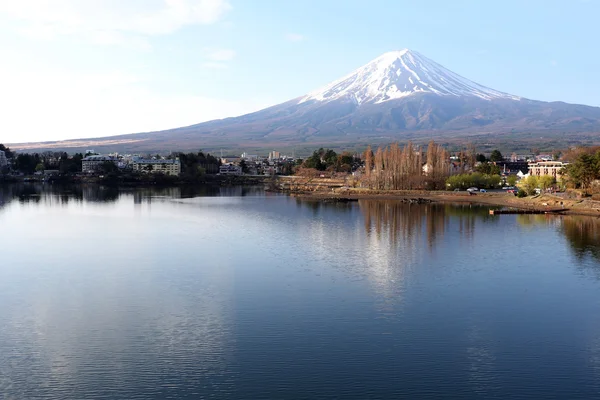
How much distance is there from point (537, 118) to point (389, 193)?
72660 mm

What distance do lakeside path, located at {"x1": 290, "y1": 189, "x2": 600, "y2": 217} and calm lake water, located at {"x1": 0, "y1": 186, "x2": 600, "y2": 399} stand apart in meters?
5.46

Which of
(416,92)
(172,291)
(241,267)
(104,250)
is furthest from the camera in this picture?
(416,92)

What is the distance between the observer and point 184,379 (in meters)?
5.32

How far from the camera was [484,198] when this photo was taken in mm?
24375

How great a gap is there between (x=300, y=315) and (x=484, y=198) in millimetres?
18620

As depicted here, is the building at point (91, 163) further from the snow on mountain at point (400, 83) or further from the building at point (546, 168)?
the snow on mountain at point (400, 83)

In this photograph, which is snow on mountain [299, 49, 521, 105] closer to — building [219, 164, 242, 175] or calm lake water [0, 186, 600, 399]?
building [219, 164, 242, 175]

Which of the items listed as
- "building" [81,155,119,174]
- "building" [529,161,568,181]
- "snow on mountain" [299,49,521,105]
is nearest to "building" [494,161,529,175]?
"building" [529,161,568,181]

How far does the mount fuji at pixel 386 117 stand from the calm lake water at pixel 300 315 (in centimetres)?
6481

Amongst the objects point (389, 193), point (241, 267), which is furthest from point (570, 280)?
point (389, 193)

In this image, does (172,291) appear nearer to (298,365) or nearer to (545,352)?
(298,365)

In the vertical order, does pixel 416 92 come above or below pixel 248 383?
above

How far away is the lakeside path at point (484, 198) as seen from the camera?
19.6m

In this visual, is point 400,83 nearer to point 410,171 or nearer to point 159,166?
point 159,166
